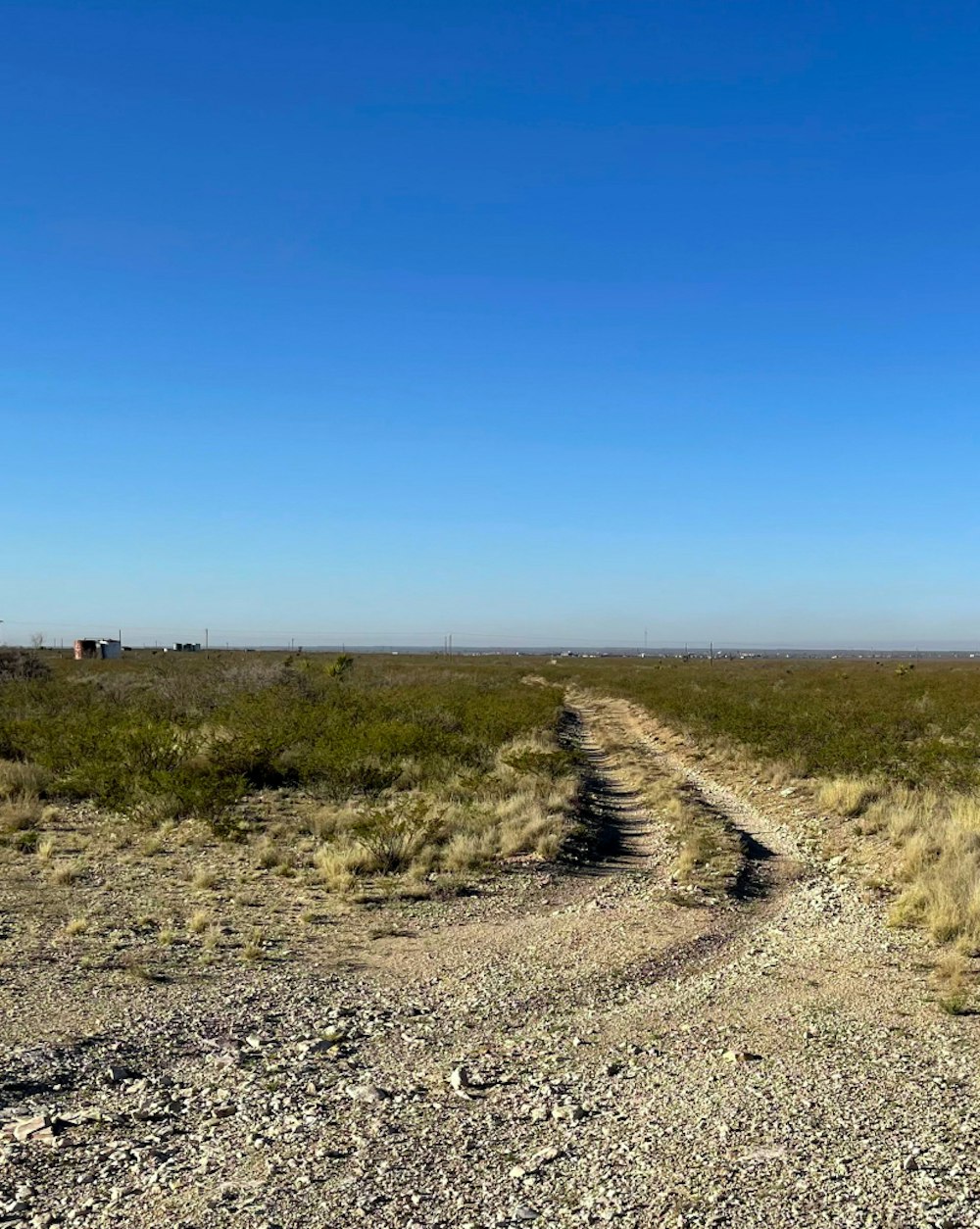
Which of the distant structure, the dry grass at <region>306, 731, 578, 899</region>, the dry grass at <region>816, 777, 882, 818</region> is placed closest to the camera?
the dry grass at <region>306, 731, 578, 899</region>

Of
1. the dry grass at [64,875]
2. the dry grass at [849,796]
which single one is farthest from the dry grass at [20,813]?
the dry grass at [849,796]

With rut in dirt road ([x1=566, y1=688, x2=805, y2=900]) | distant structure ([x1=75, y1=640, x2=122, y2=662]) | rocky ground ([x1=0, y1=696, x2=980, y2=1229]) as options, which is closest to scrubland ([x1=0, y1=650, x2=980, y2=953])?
rut in dirt road ([x1=566, y1=688, x2=805, y2=900])

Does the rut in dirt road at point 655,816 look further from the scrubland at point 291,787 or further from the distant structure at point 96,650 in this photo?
the distant structure at point 96,650

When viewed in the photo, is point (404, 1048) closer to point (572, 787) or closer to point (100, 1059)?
point (100, 1059)

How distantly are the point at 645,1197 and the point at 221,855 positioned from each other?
10.3 metres

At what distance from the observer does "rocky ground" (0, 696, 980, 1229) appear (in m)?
4.85

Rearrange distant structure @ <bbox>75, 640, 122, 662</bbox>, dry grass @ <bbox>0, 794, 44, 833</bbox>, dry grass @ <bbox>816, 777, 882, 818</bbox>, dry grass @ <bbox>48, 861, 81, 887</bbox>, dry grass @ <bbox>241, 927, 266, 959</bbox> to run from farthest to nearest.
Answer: distant structure @ <bbox>75, 640, 122, 662</bbox>, dry grass @ <bbox>816, 777, 882, 818</bbox>, dry grass @ <bbox>0, 794, 44, 833</bbox>, dry grass @ <bbox>48, 861, 81, 887</bbox>, dry grass @ <bbox>241, 927, 266, 959</bbox>

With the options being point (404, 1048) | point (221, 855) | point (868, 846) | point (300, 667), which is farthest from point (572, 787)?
point (300, 667)

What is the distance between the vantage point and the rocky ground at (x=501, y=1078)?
485 centimetres

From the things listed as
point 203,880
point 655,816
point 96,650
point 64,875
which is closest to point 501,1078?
point 203,880

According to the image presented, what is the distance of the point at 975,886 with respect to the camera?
10.4 metres

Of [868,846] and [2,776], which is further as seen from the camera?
[2,776]

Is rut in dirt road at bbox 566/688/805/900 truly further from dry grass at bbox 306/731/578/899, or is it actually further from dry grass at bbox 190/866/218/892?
dry grass at bbox 190/866/218/892

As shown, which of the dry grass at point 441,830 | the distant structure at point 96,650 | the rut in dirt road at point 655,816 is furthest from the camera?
the distant structure at point 96,650
